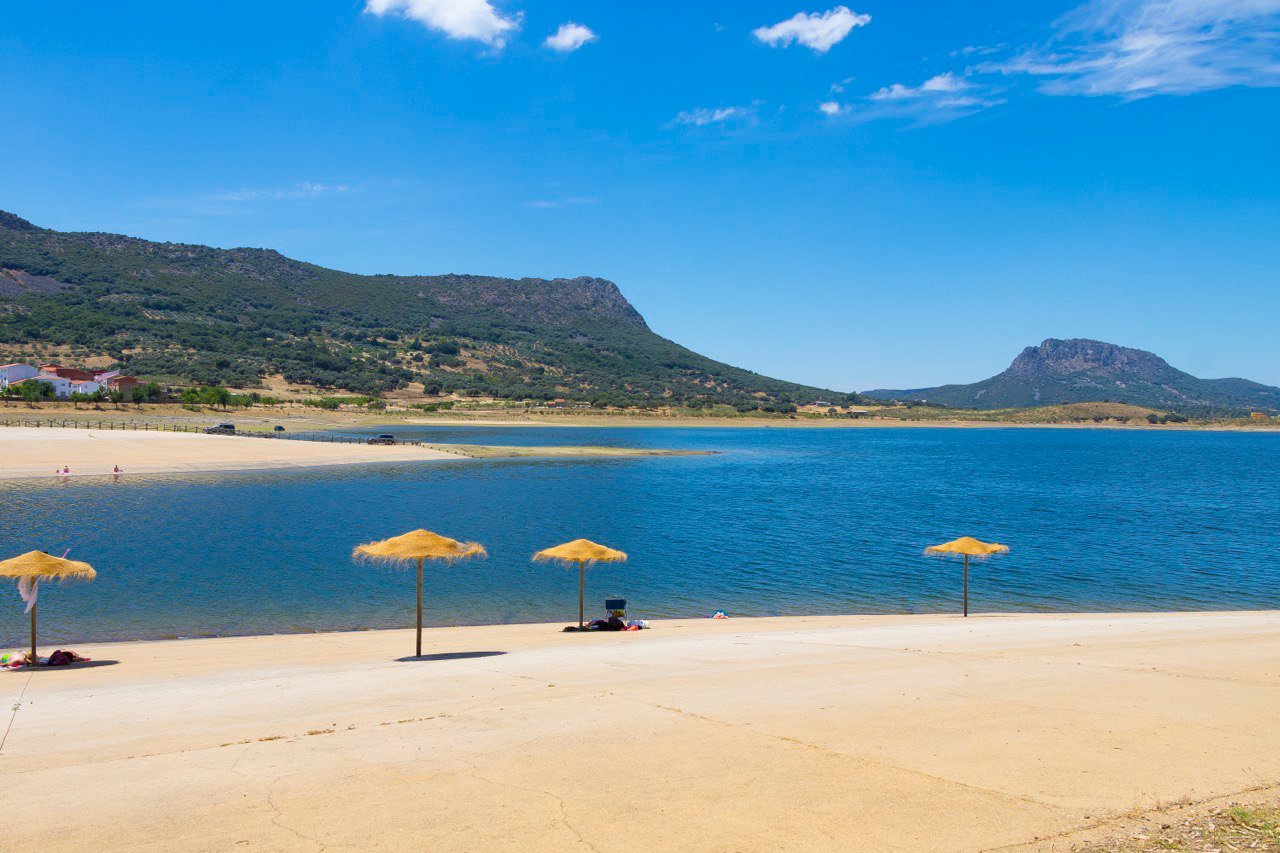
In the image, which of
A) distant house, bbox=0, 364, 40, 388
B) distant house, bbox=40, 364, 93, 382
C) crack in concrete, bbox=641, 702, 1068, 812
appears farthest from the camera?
distant house, bbox=40, 364, 93, 382

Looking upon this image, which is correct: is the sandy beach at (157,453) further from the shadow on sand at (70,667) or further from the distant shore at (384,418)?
the shadow on sand at (70,667)

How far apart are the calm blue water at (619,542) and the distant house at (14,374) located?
69795 millimetres

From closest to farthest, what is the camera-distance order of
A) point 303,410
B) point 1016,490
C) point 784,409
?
point 1016,490, point 303,410, point 784,409

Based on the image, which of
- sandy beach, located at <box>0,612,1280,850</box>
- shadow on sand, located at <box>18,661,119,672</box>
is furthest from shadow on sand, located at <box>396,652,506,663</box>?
shadow on sand, located at <box>18,661,119,672</box>

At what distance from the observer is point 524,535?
116ft

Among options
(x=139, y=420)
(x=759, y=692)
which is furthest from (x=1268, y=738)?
(x=139, y=420)

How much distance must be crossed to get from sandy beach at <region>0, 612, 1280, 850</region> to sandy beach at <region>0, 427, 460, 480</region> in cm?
4393

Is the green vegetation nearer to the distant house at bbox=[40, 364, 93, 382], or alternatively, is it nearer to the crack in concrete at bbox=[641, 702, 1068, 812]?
the crack in concrete at bbox=[641, 702, 1068, 812]

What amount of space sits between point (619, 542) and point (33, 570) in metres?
21.8

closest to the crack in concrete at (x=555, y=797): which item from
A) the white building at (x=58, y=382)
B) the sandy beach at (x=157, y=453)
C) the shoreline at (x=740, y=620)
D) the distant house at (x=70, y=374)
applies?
the shoreline at (x=740, y=620)

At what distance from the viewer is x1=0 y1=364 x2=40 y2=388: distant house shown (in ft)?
329

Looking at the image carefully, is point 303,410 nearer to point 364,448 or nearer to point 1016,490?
point 364,448

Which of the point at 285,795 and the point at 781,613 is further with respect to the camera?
the point at 781,613

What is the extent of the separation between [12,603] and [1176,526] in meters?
48.8
